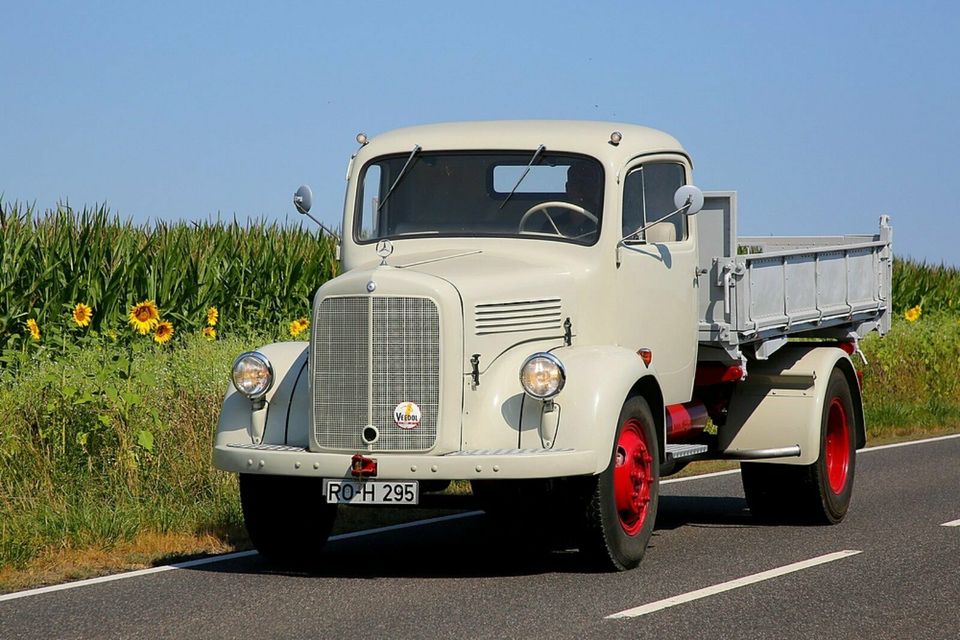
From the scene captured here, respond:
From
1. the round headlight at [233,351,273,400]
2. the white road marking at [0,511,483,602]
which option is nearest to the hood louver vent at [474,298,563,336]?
the round headlight at [233,351,273,400]

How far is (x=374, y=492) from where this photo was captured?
8914 millimetres

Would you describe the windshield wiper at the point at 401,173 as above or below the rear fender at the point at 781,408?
above

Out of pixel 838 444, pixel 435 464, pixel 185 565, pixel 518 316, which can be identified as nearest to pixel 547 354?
pixel 518 316

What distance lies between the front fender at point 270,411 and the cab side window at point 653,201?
2510mm

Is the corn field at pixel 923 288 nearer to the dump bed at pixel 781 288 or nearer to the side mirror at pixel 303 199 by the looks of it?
the dump bed at pixel 781 288

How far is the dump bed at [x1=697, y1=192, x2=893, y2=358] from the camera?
11.7 meters

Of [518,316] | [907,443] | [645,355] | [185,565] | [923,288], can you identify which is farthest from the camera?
[923,288]

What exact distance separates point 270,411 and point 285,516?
712 millimetres

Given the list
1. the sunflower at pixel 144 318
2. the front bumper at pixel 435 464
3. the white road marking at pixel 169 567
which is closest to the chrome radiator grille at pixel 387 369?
the front bumper at pixel 435 464

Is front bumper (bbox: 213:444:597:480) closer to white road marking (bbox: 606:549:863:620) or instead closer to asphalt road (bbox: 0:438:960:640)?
asphalt road (bbox: 0:438:960:640)

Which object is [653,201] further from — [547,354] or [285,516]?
[285,516]

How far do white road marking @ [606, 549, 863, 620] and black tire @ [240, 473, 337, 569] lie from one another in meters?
2.49

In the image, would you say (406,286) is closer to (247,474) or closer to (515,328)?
(515,328)

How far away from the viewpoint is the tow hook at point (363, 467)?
8906 mm
